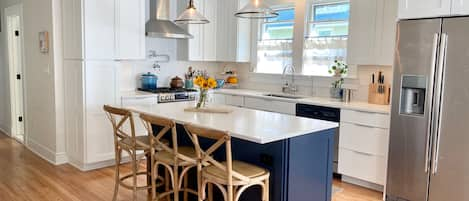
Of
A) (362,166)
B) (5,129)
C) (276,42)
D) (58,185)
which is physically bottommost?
(58,185)

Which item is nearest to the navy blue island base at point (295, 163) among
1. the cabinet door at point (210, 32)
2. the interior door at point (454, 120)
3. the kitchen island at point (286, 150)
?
the kitchen island at point (286, 150)

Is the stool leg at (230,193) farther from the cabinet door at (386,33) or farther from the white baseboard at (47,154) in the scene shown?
the white baseboard at (47,154)

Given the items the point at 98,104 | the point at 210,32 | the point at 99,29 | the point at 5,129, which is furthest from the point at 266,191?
the point at 5,129

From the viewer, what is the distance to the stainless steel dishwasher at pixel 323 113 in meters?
4.15

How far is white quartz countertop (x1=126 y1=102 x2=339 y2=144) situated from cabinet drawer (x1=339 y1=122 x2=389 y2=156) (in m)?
1.12

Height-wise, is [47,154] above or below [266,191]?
below

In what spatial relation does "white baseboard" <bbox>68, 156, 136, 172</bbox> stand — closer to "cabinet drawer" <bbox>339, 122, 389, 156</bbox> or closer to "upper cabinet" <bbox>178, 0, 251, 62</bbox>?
"upper cabinet" <bbox>178, 0, 251, 62</bbox>

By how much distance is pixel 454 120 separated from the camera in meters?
3.11

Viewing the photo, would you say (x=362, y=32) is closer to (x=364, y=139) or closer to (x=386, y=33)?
(x=386, y=33)

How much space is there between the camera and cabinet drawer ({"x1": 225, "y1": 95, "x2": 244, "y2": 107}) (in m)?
5.30

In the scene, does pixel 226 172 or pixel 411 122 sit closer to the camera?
pixel 226 172

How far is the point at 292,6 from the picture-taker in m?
5.27

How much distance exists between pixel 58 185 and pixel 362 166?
3.28 m

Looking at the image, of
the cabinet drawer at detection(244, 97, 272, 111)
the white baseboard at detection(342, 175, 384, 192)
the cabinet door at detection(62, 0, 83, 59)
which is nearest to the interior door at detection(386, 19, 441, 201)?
Answer: the white baseboard at detection(342, 175, 384, 192)
